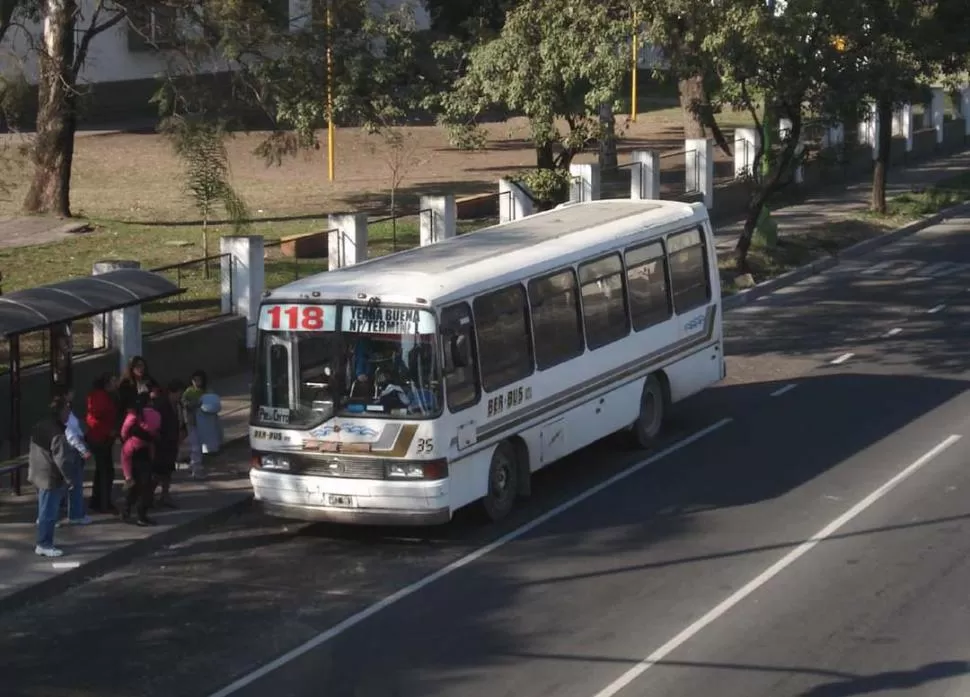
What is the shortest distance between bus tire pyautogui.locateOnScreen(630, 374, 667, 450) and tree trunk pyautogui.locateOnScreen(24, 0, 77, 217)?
9.45m

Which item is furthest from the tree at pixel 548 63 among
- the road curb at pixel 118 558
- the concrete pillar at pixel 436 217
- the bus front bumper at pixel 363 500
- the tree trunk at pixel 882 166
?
the tree trunk at pixel 882 166

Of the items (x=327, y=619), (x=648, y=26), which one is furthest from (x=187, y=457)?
(x=648, y=26)

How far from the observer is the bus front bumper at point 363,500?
13883 mm

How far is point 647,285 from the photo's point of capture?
17766 millimetres

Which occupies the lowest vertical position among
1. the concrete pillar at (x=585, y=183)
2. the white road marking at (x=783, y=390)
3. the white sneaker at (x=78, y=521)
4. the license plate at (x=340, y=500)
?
the white sneaker at (x=78, y=521)

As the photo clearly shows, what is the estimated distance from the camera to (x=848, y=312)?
26688 mm

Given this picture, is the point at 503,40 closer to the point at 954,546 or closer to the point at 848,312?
the point at 848,312

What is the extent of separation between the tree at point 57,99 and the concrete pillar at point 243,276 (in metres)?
3.03

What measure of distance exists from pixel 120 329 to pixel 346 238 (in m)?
6.08

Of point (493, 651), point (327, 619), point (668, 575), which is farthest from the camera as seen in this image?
point (668, 575)

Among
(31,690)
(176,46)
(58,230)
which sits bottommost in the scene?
(31,690)

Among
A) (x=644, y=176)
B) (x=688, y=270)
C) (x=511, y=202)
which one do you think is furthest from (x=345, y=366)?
(x=644, y=176)

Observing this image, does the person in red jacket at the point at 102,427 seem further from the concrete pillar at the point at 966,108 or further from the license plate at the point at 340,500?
the concrete pillar at the point at 966,108

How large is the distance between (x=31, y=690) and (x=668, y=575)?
5.19 meters
